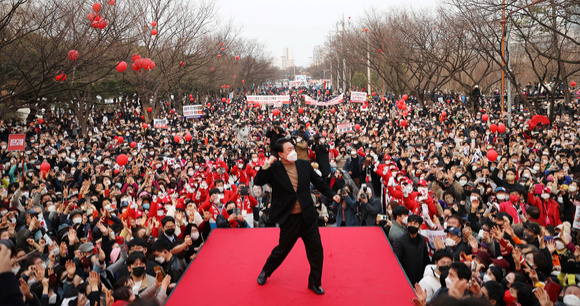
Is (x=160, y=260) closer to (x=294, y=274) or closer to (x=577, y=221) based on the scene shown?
(x=294, y=274)

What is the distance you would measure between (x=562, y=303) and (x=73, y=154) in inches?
519

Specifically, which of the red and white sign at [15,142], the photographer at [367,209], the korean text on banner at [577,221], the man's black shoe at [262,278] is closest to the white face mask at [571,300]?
the man's black shoe at [262,278]

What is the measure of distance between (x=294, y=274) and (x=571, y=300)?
7.71 feet

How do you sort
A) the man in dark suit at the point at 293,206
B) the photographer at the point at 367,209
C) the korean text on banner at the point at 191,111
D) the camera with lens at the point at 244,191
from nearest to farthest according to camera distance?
the man in dark suit at the point at 293,206
the photographer at the point at 367,209
the camera with lens at the point at 244,191
the korean text on banner at the point at 191,111

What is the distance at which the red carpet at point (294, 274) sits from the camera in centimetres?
371

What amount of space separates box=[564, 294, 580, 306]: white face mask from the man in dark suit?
1.94 m

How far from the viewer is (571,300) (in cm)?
315

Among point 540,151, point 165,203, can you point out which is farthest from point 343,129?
point 165,203

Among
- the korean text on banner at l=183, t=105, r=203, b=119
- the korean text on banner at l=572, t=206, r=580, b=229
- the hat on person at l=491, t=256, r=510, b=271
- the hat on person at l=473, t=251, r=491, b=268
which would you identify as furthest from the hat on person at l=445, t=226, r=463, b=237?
the korean text on banner at l=183, t=105, r=203, b=119

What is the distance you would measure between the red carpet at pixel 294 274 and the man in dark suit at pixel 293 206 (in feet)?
0.83

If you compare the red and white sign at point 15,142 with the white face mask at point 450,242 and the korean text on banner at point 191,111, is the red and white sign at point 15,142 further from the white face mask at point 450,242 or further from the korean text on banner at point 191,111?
the white face mask at point 450,242

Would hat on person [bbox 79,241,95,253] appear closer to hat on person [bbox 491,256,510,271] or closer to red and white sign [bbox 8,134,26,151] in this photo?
hat on person [bbox 491,256,510,271]

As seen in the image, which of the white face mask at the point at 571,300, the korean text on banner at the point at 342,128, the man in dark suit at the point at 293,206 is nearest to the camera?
the white face mask at the point at 571,300

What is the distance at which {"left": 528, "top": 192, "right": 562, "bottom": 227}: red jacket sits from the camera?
19.8 ft
